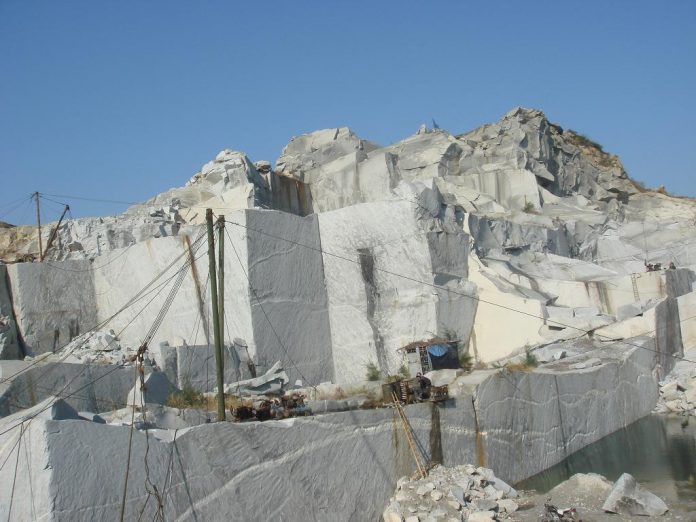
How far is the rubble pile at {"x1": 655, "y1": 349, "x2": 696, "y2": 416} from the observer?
2000 cm

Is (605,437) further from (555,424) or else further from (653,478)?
(653,478)

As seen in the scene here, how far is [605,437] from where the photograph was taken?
1873 centimetres

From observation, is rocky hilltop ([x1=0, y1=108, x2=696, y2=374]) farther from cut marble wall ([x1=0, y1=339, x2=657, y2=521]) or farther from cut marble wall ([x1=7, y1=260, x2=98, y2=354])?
cut marble wall ([x1=0, y1=339, x2=657, y2=521])

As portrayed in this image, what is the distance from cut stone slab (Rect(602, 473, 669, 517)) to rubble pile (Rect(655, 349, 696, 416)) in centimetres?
→ 807

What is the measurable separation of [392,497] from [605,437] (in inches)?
336

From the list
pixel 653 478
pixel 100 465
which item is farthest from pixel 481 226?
pixel 100 465

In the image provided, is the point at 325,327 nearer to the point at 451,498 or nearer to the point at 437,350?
the point at 437,350

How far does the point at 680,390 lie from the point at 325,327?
955cm

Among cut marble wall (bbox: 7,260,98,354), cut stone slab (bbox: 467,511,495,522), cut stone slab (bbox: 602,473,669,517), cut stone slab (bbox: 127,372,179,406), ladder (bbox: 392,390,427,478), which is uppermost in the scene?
cut marble wall (bbox: 7,260,98,354)

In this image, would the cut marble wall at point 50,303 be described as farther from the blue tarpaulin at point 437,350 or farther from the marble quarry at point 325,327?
the blue tarpaulin at point 437,350

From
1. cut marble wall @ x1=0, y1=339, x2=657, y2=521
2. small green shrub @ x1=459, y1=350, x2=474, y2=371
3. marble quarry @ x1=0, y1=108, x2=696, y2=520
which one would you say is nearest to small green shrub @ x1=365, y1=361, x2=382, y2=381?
marble quarry @ x1=0, y1=108, x2=696, y2=520

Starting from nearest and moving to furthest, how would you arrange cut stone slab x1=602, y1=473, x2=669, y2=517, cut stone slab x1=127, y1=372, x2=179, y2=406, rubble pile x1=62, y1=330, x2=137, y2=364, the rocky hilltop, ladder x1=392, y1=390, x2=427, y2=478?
cut stone slab x1=602, y1=473, x2=669, y2=517 → ladder x1=392, y1=390, x2=427, y2=478 → cut stone slab x1=127, y1=372, x2=179, y2=406 → rubble pile x1=62, y1=330, x2=137, y2=364 → the rocky hilltop

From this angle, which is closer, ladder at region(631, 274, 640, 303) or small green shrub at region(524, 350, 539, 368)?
small green shrub at region(524, 350, 539, 368)

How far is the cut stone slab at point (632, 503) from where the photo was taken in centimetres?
1224
